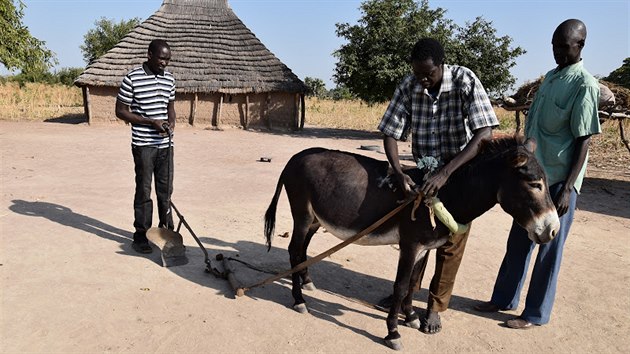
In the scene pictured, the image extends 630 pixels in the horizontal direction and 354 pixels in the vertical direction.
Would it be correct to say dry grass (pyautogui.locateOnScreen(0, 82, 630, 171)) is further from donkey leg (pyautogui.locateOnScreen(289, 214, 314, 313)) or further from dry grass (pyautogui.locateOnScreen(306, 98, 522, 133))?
donkey leg (pyautogui.locateOnScreen(289, 214, 314, 313))

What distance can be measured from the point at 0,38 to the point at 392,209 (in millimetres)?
18173

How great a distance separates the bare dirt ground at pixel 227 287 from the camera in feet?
10.8

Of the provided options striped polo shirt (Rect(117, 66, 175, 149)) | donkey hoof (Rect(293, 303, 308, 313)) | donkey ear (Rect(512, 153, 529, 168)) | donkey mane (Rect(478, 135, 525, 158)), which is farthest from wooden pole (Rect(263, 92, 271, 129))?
donkey ear (Rect(512, 153, 529, 168))

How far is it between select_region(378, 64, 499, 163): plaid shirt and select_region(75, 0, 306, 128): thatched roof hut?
15.1 metres

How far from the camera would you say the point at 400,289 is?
331 centimetres

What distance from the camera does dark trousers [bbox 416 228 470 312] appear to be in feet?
11.4

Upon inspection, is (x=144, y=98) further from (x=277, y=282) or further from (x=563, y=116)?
(x=563, y=116)

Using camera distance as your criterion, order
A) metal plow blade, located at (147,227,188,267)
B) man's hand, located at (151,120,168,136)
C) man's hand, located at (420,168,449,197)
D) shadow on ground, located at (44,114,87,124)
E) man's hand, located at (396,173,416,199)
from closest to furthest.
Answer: man's hand, located at (420,168,449,197) < man's hand, located at (396,173,416,199) < metal plow blade, located at (147,227,188,267) < man's hand, located at (151,120,168,136) < shadow on ground, located at (44,114,87,124)

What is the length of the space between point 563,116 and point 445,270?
137 centimetres

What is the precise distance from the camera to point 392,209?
10.9 feet

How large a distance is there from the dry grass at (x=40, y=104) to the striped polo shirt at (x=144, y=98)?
57.2ft

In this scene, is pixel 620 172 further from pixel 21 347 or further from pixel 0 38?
pixel 0 38

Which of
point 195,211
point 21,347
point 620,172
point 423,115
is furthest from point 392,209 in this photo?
point 620,172

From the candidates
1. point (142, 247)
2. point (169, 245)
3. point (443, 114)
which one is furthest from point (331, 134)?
point (443, 114)
